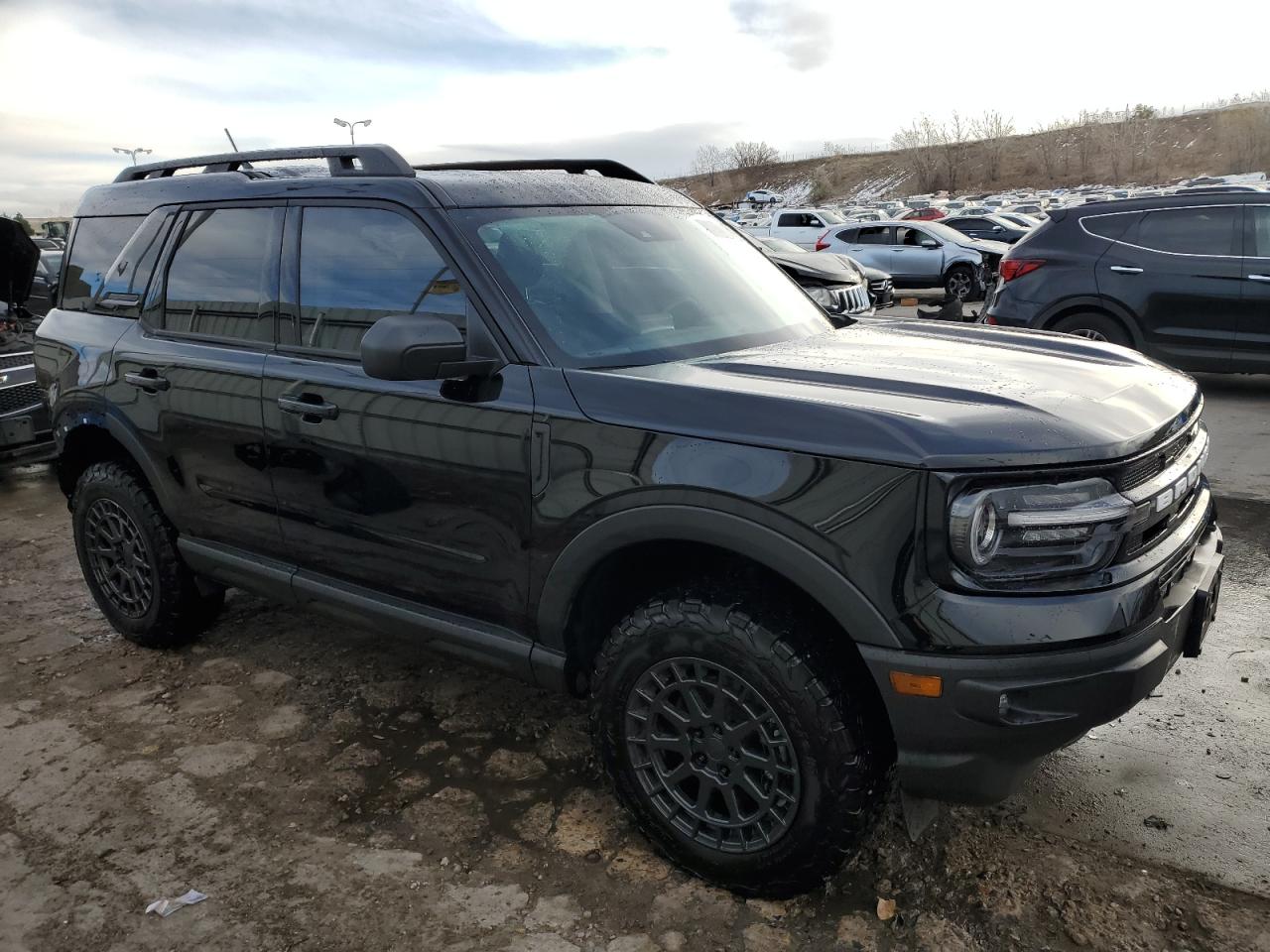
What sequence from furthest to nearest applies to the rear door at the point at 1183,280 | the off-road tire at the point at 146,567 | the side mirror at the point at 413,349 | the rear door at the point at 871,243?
the rear door at the point at 871,243
the rear door at the point at 1183,280
the off-road tire at the point at 146,567
the side mirror at the point at 413,349

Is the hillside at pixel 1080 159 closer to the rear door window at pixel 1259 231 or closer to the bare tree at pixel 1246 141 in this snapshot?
the bare tree at pixel 1246 141

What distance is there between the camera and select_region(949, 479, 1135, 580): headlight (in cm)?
212

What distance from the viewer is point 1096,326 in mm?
8414

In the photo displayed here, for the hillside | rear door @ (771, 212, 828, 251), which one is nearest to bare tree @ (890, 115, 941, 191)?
the hillside

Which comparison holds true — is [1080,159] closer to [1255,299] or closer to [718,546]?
[1255,299]

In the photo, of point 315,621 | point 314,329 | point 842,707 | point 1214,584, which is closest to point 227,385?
point 314,329

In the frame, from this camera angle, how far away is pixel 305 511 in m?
3.37

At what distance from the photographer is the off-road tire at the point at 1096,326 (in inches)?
329

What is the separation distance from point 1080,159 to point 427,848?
8352 centimetres

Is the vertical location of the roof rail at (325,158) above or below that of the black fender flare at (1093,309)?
above

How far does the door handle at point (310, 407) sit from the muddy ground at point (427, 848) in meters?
1.15

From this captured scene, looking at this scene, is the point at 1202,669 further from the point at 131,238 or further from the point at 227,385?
the point at 131,238

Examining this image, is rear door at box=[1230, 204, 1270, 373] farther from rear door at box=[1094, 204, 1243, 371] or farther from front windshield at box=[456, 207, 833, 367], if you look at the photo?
front windshield at box=[456, 207, 833, 367]

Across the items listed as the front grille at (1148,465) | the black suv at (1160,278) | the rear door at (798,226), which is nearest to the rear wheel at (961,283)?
the rear door at (798,226)
